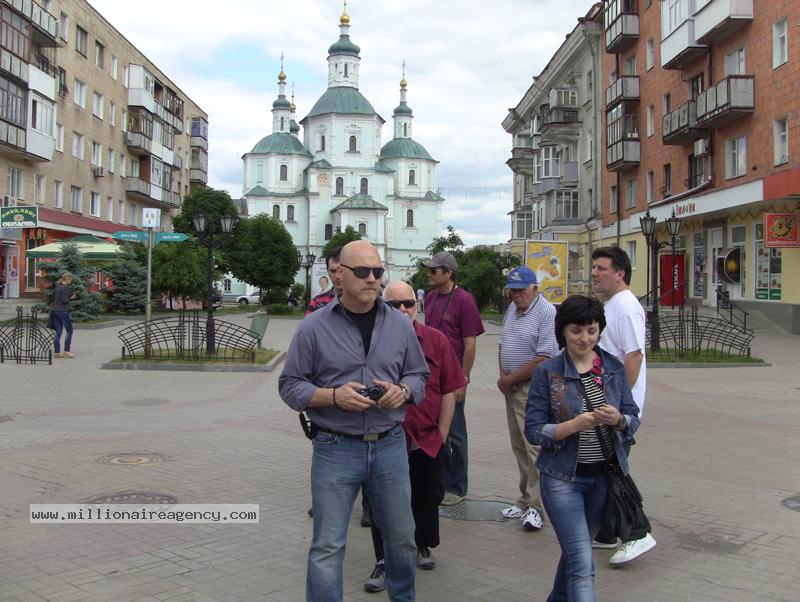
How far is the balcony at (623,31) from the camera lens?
121 feet

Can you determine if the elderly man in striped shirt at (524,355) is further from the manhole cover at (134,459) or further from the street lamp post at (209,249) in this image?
the street lamp post at (209,249)

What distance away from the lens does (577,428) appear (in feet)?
12.2

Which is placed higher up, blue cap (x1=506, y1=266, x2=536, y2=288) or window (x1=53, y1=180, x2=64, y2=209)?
window (x1=53, y1=180, x2=64, y2=209)

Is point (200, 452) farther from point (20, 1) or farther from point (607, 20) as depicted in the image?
point (607, 20)

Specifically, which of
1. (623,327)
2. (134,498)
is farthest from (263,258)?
(623,327)

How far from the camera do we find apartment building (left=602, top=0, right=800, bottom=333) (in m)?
25.4

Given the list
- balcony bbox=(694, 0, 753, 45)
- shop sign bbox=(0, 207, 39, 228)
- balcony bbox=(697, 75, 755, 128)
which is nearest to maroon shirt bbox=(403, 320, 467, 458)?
balcony bbox=(697, 75, 755, 128)

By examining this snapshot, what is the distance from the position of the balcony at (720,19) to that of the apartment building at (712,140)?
47 millimetres

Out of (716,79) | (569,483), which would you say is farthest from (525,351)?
(716,79)

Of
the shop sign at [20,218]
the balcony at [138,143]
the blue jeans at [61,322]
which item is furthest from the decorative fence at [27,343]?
the balcony at [138,143]

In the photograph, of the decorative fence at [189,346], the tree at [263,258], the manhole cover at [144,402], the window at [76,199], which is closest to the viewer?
the manhole cover at [144,402]

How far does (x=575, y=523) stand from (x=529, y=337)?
2325 mm

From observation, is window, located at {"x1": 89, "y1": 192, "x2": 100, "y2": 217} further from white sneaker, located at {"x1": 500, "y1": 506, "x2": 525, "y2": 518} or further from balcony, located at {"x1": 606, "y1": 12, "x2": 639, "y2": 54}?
white sneaker, located at {"x1": 500, "y1": 506, "x2": 525, "y2": 518}

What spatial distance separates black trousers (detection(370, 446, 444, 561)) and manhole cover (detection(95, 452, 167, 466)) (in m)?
3.75
